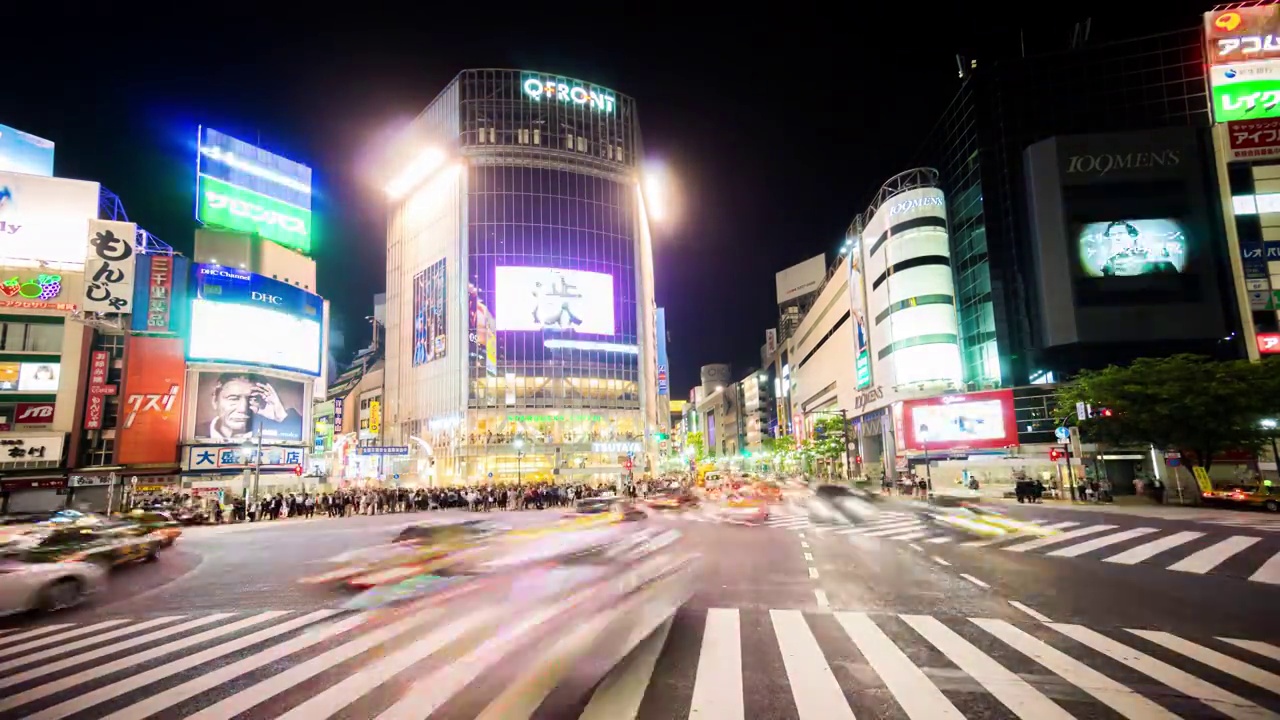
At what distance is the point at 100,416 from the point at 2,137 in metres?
24.2

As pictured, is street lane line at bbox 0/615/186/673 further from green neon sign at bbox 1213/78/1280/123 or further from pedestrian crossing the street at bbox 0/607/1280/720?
green neon sign at bbox 1213/78/1280/123

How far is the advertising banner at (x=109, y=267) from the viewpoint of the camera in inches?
1906

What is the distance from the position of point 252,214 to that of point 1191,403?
7358 cm

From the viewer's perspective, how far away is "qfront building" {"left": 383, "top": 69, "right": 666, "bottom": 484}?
8006 cm

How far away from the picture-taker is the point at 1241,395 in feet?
104

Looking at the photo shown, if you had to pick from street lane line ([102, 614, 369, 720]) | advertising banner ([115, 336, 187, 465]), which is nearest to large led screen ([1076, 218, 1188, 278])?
street lane line ([102, 614, 369, 720])

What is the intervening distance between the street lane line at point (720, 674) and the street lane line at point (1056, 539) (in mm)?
11911

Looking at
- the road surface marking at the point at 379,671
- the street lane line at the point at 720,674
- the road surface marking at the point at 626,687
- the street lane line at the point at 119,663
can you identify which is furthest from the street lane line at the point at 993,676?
the street lane line at the point at 119,663

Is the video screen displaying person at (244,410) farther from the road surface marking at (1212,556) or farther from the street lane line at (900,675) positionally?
the road surface marking at (1212,556)

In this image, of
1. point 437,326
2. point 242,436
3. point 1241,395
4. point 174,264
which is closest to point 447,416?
point 437,326

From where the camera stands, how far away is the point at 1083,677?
6.57 metres

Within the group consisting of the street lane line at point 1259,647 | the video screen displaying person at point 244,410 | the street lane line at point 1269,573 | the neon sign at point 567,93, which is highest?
the neon sign at point 567,93

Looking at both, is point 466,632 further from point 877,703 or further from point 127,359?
point 127,359

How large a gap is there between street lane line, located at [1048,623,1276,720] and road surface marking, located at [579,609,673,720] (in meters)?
5.26
